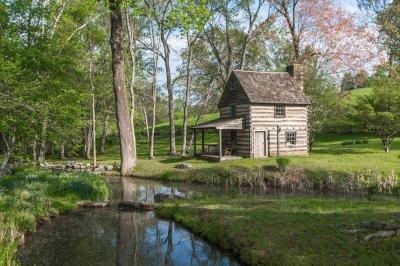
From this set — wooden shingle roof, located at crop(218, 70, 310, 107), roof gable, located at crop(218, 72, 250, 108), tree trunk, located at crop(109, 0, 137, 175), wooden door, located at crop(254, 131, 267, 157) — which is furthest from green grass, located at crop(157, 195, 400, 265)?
roof gable, located at crop(218, 72, 250, 108)

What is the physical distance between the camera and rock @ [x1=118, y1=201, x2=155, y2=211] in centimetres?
1835

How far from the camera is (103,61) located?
151 feet

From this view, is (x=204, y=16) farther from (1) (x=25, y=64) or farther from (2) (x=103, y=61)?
(2) (x=103, y=61)

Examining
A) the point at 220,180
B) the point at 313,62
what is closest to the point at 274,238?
the point at 220,180

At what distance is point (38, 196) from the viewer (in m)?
16.5

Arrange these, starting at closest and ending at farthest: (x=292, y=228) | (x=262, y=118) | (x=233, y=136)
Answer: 1. (x=292, y=228)
2. (x=262, y=118)
3. (x=233, y=136)

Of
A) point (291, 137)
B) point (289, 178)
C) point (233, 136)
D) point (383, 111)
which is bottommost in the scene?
point (289, 178)

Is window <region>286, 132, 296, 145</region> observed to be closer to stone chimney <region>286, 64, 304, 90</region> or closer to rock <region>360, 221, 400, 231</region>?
stone chimney <region>286, 64, 304, 90</region>

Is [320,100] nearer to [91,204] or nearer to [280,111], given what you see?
[280,111]

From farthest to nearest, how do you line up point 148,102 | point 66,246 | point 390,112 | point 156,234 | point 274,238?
point 148,102 < point 390,112 < point 156,234 < point 66,246 < point 274,238

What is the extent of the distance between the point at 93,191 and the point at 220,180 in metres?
9.16

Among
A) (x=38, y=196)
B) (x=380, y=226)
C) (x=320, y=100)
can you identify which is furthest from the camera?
(x=320, y=100)

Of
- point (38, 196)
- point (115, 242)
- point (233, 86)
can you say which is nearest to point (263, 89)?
point (233, 86)

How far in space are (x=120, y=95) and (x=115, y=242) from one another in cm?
1710
